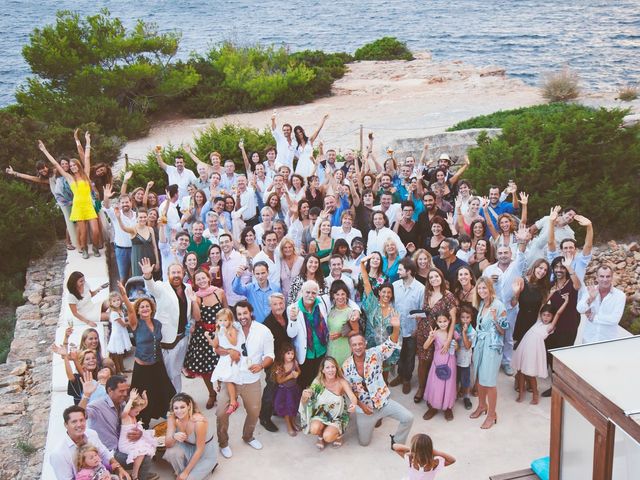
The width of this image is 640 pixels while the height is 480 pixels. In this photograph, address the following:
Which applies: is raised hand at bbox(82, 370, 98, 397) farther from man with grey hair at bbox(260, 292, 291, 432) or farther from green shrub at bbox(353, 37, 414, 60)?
green shrub at bbox(353, 37, 414, 60)

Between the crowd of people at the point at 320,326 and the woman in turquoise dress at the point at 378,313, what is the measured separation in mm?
20

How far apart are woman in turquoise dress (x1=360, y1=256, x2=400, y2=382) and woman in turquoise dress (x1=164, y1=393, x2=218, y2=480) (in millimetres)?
2057

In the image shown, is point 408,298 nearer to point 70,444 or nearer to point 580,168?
point 70,444

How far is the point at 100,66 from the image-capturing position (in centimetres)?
2200

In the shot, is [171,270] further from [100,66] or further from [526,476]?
[100,66]

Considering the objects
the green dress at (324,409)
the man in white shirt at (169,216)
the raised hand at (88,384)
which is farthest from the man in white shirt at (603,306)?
the man in white shirt at (169,216)

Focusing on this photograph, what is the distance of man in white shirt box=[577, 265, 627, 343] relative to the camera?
709 cm

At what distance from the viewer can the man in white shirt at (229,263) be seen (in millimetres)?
8242

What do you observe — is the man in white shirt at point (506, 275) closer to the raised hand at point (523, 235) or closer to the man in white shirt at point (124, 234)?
the raised hand at point (523, 235)

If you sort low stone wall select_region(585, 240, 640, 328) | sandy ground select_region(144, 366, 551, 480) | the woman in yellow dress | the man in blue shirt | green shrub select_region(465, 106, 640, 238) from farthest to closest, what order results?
green shrub select_region(465, 106, 640, 238)
low stone wall select_region(585, 240, 640, 328)
the woman in yellow dress
the man in blue shirt
sandy ground select_region(144, 366, 551, 480)

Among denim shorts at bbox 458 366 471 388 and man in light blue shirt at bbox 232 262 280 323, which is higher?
man in light blue shirt at bbox 232 262 280 323

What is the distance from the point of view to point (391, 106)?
2198 cm

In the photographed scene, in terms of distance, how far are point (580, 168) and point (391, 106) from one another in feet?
32.7

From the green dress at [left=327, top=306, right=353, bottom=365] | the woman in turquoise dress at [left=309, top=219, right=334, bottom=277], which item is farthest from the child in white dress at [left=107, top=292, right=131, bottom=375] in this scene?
the woman in turquoise dress at [left=309, top=219, right=334, bottom=277]
